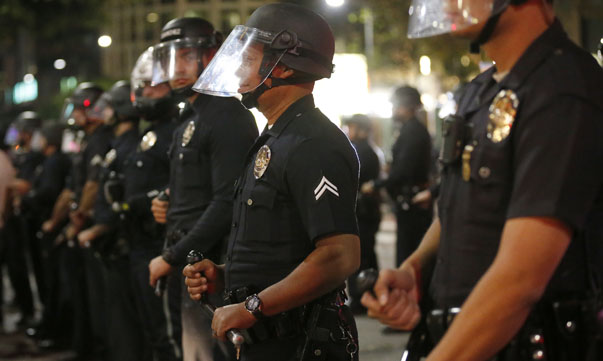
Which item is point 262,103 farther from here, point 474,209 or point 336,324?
point 474,209

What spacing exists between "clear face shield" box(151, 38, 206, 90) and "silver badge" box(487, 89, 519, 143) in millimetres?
3106

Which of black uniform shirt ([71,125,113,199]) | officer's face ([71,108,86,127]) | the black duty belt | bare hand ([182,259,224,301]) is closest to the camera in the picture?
the black duty belt

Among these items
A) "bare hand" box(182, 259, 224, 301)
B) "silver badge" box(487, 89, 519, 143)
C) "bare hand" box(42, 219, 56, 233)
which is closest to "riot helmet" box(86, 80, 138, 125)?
"bare hand" box(42, 219, 56, 233)

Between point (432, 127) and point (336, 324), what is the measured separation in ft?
97.0

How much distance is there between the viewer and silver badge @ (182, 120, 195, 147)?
195 inches

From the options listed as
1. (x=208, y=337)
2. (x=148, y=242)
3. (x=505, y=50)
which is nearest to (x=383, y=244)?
(x=148, y=242)

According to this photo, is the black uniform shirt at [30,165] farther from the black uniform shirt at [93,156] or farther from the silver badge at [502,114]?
the silver badge at [502,114]

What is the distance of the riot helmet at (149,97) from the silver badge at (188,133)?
1117 mm

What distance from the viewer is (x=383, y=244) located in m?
18.6

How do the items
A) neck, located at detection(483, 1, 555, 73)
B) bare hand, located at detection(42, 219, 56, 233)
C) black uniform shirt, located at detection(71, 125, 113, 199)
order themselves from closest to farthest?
neck, located at detection(483, 1, 555, 73) → black uniform shirt, located at detection(71, 125, 113, 199) → bare hand, located at detection(42, 219, 56, 233)

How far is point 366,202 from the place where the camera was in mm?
9953

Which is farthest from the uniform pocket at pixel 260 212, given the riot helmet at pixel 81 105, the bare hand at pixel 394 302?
the riot helmet at pixel 81 105

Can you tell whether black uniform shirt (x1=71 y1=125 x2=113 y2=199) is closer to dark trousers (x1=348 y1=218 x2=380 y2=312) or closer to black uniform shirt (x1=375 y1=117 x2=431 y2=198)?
black uniform shirt (x1=375 y1=117 x2=431 y2=198)

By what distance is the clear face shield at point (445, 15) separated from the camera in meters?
2.36
